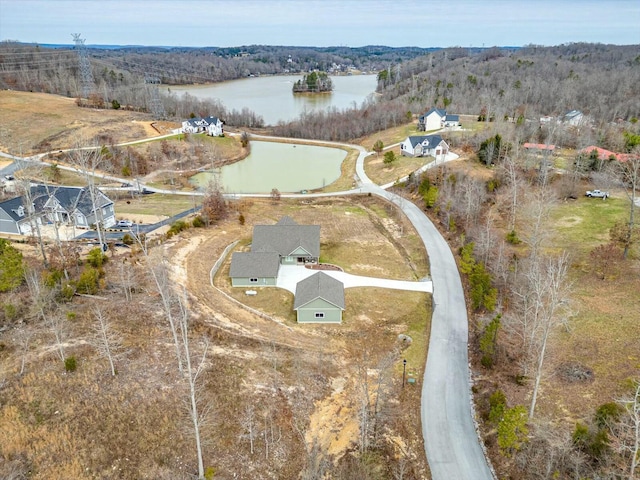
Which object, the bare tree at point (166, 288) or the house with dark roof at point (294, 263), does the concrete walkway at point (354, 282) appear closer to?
the house with dark roof at point (294, 263)

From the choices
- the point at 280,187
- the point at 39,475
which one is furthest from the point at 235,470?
the point at 280,187

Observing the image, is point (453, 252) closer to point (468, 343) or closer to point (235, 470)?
point (468, 343)

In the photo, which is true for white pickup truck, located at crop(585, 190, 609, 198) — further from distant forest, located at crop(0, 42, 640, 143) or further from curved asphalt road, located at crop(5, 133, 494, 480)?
curved asphalt road, located at crop(5, 133, 494, 480)

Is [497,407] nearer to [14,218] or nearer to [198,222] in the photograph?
[198,222]

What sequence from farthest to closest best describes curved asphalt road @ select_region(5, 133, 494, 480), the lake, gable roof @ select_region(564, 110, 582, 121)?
the lake → gable roof @ select_region(564, 110, 582, 121) → curved asphalt road @ select_region(5, 133, 494, 480)

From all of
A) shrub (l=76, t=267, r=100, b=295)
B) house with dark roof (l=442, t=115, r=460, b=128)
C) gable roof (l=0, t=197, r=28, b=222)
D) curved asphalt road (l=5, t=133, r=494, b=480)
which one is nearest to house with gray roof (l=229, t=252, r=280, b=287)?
shrub (l=76, t=267, r=100, b=295)
